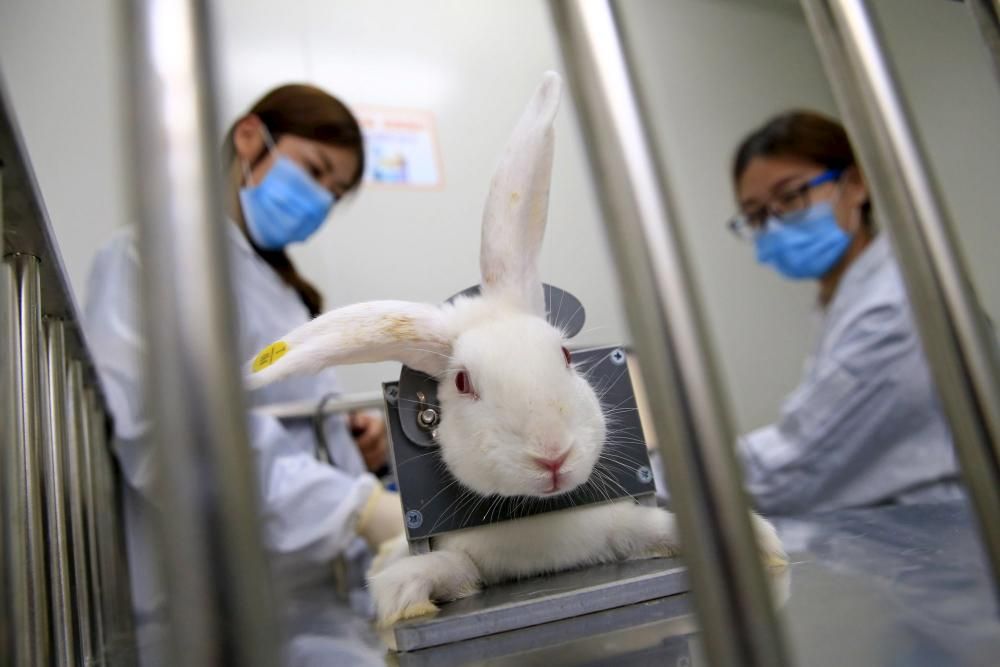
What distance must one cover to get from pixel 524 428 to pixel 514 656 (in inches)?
5.1

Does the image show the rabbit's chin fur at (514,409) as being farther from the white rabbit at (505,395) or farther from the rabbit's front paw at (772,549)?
the rabbit's front paw at (772,549)

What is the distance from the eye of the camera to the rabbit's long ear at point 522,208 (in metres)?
0.44

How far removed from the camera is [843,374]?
4.05ft

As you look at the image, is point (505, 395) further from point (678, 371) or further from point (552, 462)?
point (678, 371)

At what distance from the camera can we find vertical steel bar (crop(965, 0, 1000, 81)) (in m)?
0.34

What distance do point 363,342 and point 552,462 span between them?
0.14m

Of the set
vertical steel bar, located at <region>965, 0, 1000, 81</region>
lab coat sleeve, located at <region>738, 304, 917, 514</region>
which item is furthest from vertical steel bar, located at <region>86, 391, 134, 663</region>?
lab coat sleeve, located at <region>738, 304, 917, 514</region>

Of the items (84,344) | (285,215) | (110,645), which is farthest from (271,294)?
(110,645)

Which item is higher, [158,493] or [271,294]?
[271,294]

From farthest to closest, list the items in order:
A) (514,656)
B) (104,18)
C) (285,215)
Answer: (104,18)
(285,215)
(514,656)

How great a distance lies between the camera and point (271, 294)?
1.11m

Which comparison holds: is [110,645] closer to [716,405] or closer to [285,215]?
[285,215]

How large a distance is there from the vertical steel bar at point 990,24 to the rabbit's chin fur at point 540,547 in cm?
30

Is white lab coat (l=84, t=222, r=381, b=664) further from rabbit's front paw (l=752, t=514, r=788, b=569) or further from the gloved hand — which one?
rabbit's front paw (l=752, t=514, r=788, b=569)
